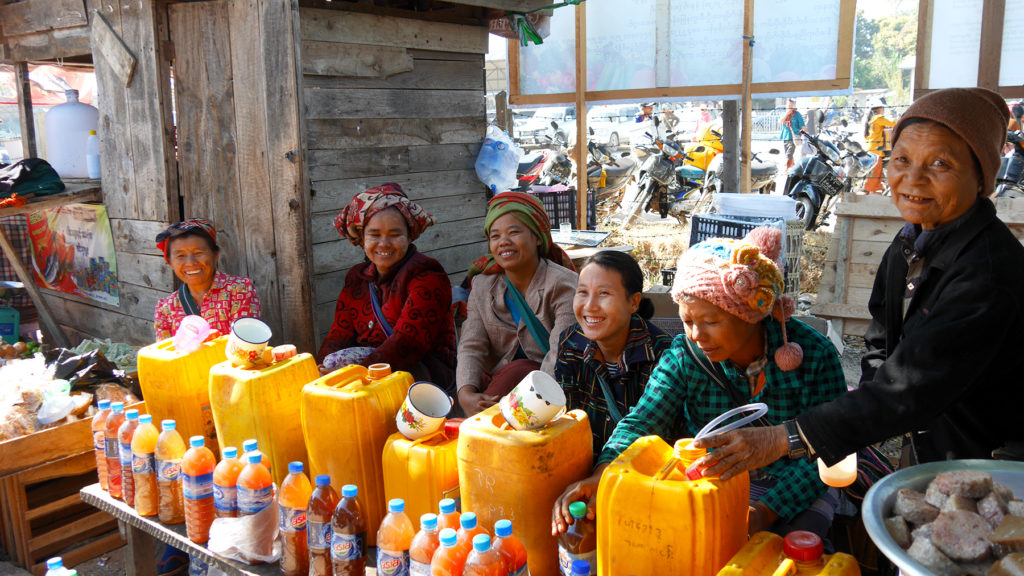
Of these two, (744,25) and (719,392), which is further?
(744,25)

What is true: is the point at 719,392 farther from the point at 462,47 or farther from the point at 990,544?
the point at 462,47

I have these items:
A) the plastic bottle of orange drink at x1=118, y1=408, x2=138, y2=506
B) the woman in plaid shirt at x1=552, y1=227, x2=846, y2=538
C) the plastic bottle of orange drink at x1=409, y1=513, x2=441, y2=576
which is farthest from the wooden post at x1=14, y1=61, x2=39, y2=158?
the woman in plaid shirt at x1=552, y1=227, x2=846, y2=538

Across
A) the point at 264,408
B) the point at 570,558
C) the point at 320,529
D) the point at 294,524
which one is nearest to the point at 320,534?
the point at 320,529

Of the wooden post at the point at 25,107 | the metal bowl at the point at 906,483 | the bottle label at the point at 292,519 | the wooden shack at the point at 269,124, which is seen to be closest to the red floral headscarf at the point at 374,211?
the wooden shack at the point at 269,124

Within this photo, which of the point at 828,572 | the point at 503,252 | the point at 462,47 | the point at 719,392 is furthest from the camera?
the point at 462,47

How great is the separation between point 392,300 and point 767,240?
194 centimetres

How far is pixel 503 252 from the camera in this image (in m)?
3.37

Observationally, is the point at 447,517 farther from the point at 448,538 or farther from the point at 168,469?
the point at 168,469

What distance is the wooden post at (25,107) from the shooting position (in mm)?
5422

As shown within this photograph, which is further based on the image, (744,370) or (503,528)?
(744,370)

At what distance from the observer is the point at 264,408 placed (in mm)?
2613

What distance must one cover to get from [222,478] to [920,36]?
173 inches

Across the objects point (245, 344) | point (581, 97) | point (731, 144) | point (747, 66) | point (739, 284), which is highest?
point (747, 66)

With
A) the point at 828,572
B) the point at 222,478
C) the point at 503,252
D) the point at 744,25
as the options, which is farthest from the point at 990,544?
the point at 744,25
